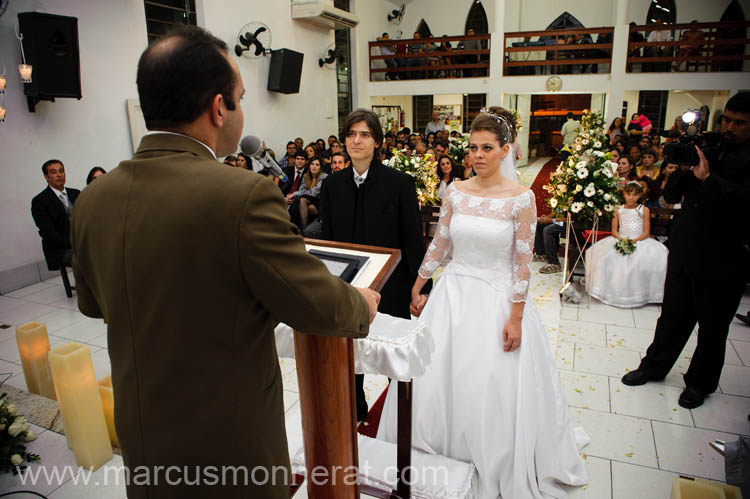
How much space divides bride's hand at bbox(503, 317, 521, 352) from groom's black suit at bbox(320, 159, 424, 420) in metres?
0.69

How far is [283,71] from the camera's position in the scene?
10539 mm

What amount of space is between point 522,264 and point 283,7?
1039cm

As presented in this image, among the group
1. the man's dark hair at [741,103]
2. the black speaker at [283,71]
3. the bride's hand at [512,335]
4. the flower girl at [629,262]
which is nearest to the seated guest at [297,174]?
the black speaker at [283,71]

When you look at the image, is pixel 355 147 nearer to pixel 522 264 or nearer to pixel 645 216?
pixel 522 264

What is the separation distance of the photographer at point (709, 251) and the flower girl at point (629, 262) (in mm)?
1754

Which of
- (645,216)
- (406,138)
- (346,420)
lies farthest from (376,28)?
(346,420)

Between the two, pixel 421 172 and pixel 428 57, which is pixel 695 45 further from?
pixel 421 172

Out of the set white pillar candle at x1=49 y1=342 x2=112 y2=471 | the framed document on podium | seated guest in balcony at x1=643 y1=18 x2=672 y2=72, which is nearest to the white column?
seated guest in balcony at x1=643 y1=18 x2=672 y2=72

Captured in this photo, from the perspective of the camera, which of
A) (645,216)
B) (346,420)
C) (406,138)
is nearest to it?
(346,420)

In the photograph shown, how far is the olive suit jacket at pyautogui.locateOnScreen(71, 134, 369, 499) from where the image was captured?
39.8 inches

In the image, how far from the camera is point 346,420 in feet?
5.10

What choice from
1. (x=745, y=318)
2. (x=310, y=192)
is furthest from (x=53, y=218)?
(x=745, y=318)

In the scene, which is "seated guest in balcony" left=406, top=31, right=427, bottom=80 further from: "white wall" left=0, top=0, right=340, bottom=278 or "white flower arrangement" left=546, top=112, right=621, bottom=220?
"white flower arrangement" left=546, top=112, right=621, bottom=220

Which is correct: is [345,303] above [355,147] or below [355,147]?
below
